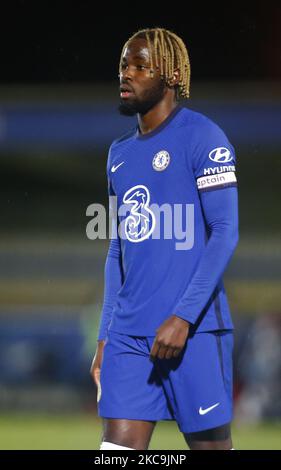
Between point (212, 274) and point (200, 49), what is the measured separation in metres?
7.68

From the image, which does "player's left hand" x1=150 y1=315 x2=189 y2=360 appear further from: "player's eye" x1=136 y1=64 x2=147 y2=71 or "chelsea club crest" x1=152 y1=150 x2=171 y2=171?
"player's eye" x1=136 y1=64 x2=147 y2=71

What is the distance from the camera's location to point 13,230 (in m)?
12.3

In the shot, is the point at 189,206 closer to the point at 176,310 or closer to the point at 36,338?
the point at 176,310

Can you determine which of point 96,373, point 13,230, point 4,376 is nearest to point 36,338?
point 4,376

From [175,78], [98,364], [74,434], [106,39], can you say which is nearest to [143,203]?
[175,78]

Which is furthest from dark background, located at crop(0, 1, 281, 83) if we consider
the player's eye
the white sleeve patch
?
the white sleeve patch

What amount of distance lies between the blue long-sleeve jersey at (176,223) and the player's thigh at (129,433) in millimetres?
298

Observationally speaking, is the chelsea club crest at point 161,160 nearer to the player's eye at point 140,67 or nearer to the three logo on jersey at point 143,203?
the three logo on jersey at point 143,203

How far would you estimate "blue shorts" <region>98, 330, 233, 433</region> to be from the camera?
3.28m

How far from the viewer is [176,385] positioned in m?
3.28

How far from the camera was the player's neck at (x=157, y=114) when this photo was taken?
347 cm

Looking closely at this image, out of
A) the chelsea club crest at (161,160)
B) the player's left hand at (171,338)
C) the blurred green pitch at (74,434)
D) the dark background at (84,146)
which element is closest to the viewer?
the player's left hand at (171,338)

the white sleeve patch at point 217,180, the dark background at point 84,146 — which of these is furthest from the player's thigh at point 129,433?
the dark background at point 84,146

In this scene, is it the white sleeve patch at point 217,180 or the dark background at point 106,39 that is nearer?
the white sleeve patch at point 217,180
